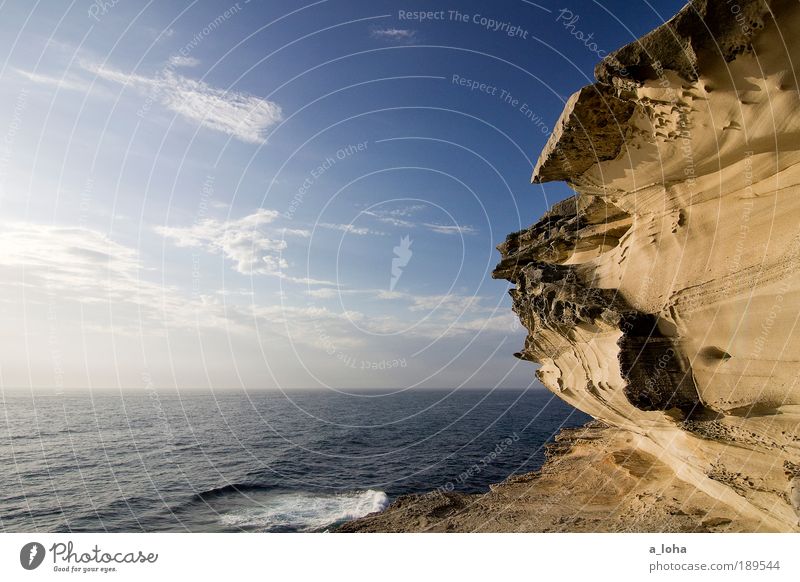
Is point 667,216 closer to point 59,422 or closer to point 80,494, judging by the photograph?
point 80,494

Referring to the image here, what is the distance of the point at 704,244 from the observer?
8.89 metres

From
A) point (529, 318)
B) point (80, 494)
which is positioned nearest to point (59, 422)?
point (80, 494)

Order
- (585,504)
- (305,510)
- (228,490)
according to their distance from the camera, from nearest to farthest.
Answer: (585,504)
(305,510)
(228,490)

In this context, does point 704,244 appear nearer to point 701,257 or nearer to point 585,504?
point 701,257

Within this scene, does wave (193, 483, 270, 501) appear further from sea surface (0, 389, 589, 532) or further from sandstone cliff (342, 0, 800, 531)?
sandstone cliff (342, 0, 800, 531)

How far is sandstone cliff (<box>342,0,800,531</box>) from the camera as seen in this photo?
6492 mm

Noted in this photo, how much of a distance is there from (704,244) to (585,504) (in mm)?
11949

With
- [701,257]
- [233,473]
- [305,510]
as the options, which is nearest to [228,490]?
[233,473]

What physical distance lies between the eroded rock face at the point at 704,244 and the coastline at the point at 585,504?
97 centimetres

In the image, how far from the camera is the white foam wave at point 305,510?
21.3 meters

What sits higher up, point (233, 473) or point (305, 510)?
point (305, 510)

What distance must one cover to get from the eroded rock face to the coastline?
969 mm

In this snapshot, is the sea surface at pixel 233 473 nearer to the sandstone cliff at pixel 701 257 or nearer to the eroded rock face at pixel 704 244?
the sandstone cliff at pixel 701 257
